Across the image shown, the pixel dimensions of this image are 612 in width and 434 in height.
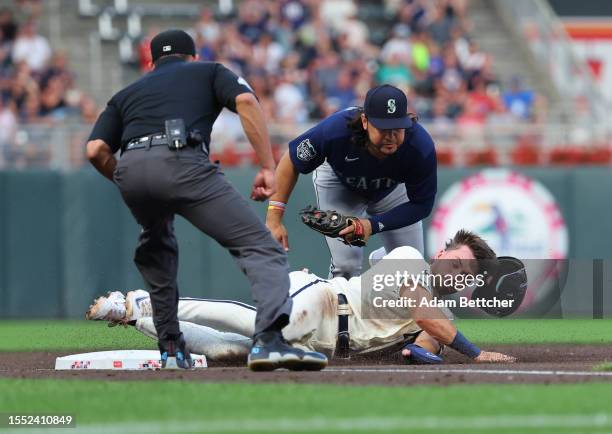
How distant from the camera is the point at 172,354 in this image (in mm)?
7352

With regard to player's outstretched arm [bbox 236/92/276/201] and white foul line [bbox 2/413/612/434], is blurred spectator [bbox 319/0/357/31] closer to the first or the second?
player's outstretched arm [bbox 236/92/276/201]

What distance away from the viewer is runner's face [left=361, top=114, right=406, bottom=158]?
787 centimetres

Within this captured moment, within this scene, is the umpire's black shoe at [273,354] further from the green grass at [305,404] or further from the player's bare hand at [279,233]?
the player's bare hand at [279,233]

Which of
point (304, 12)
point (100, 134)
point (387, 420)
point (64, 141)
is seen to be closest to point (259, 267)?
point (100, 134)

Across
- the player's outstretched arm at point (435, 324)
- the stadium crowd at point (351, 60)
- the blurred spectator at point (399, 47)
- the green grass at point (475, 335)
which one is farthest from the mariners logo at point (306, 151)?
the blurred spectator at point (399, 47)

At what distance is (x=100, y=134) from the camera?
23.2 ft

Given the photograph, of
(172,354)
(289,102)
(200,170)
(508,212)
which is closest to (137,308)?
(172,354)

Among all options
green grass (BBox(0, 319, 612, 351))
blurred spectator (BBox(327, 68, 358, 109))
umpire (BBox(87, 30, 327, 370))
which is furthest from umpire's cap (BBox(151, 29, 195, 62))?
blurred spectator (BBox(327, 68, 358, 109))

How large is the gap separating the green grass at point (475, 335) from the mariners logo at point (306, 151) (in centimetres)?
222

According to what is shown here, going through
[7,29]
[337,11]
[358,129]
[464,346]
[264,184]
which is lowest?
[464,346]

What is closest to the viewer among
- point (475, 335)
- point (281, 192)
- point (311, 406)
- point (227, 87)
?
point (311, 406)

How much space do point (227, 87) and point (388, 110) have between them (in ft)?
4.28

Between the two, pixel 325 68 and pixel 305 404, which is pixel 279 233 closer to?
pixel 305 404

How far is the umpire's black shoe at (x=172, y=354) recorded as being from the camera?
24.1ft
